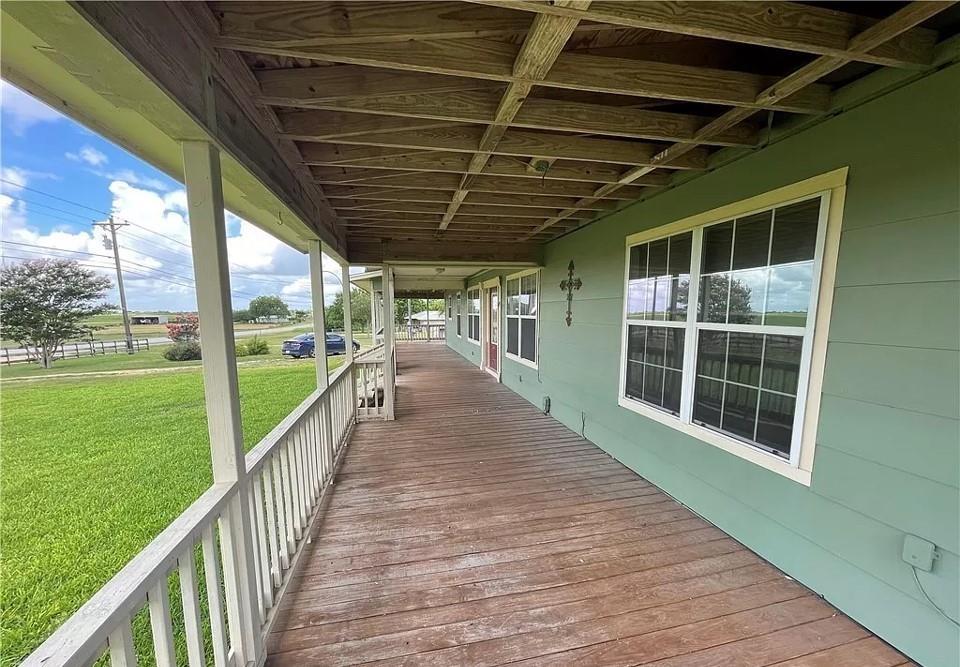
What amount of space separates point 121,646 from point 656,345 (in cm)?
335

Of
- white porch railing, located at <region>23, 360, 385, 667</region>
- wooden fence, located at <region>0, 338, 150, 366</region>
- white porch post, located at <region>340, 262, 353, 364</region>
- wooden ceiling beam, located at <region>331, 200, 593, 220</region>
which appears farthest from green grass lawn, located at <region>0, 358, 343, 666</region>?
wooden ceiling beam, located at <region>331, 200, 593, 220</region>

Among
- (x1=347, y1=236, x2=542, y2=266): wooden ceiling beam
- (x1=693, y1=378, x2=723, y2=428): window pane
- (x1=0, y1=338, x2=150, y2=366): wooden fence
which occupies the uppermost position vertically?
(x1=347, y1=236, x2=542, y2=266): wooden ceiling beam

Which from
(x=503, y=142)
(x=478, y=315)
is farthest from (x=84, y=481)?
(x=478, y=315)

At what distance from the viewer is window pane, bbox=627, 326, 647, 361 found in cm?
326

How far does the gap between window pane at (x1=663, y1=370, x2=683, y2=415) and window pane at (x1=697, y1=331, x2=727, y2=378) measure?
217mm

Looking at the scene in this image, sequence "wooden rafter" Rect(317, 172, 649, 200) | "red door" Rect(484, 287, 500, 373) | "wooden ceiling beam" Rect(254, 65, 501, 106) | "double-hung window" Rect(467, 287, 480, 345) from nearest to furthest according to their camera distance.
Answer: "wooden ceiling beam" Rect(254, 65, 501, 106)
"wooden rafter" Rect(317, 172, 649, 200)
"red door" Rect(484, 287, 500, 373)
"double-hung window" Rect(467, 287, 480, 345)

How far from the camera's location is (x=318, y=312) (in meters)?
3.04

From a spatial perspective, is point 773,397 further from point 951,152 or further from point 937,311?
point 951,152

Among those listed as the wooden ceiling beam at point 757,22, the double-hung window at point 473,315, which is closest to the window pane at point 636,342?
the wooden ceiling beam at point 757,22

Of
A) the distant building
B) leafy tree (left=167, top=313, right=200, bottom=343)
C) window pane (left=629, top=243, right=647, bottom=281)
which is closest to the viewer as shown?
window pane (left=629, top=243, right=647, bottom=281)

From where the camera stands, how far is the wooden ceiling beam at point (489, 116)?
163 cm

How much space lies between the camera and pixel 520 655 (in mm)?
1558

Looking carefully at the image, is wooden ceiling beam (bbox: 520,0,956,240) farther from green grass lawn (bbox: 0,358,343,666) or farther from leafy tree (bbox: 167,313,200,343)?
leafy tree (bbox: 167,313,200,343)

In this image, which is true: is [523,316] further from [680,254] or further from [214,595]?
[214,595]
